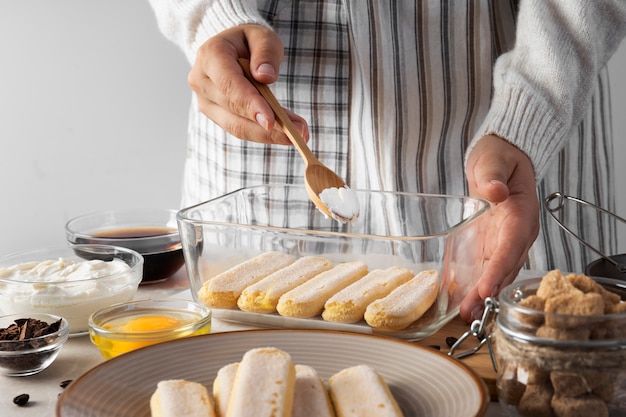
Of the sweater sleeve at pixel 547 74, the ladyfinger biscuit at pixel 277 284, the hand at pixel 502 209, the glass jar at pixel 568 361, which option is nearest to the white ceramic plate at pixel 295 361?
the glass jar at pixel 568 361

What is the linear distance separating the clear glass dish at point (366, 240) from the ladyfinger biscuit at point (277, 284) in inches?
0.5

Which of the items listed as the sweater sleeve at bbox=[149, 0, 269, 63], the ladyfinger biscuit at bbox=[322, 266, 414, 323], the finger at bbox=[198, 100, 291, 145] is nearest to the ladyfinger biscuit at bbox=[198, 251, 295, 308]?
the ladyfinger biscuit at bbox=[322, 266, 414, 323]

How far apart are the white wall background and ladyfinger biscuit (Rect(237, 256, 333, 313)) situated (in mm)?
1685

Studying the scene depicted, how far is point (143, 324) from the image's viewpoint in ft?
3.28

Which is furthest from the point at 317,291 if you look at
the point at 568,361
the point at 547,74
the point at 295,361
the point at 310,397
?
the point at 547,74

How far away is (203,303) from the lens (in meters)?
1.12

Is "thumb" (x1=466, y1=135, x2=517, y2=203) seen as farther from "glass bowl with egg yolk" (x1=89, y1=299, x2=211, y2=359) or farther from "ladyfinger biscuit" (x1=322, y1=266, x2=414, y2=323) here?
"glass bowl with egg yolk" (x1=89, y1=299, x2=211, y2=359)

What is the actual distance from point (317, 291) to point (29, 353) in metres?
0.36

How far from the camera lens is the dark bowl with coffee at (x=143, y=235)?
130 centimetres

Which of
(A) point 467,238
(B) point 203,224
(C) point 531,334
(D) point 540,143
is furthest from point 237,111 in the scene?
(C) point 531,334

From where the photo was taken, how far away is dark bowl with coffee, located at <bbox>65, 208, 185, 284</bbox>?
1.30 meters

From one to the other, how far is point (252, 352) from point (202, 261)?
399 mm

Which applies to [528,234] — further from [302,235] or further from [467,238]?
[302,235]

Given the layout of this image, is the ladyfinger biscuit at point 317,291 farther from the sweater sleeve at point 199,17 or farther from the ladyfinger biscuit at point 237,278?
the sweater sleeve at point 199,17
